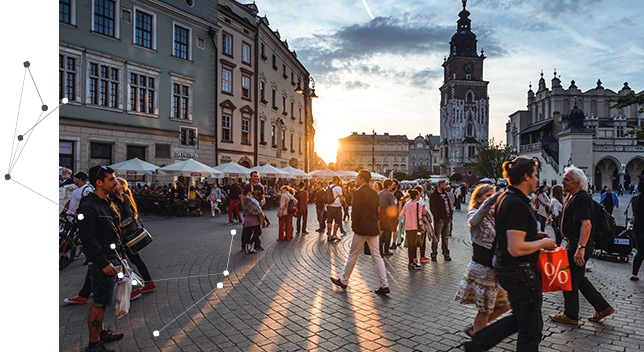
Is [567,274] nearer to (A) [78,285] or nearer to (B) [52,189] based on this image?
(B) [52,189]

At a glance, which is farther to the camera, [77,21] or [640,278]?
[77,21]

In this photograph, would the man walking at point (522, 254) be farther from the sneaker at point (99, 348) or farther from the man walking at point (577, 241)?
the sneaker at point (99, 348)

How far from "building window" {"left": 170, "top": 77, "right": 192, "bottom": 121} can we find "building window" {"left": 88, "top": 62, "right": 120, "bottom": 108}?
400cm

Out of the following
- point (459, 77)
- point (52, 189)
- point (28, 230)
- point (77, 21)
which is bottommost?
point (28, 230)

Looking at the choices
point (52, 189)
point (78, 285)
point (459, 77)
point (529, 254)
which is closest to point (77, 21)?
point (78, 285)

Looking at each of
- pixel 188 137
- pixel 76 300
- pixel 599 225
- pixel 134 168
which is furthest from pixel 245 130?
pixel 599 225

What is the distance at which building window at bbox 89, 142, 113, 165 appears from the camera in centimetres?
2066

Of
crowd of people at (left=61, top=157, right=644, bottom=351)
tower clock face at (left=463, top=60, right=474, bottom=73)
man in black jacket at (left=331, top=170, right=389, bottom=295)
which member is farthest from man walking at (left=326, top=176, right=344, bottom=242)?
tower clock face at (left=463, top=60, right=474, bottom=73)

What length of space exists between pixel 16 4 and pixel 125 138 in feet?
70.9

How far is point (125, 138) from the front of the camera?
22156 millimetres

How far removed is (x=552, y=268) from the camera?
3365 mm

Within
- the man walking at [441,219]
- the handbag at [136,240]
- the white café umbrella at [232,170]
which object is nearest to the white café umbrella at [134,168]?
the white café umbrella at [232,170]

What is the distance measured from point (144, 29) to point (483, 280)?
24516 millimetres

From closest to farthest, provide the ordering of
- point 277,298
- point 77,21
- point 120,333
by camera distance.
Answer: point 120,333, point 277,298, point 77,21
